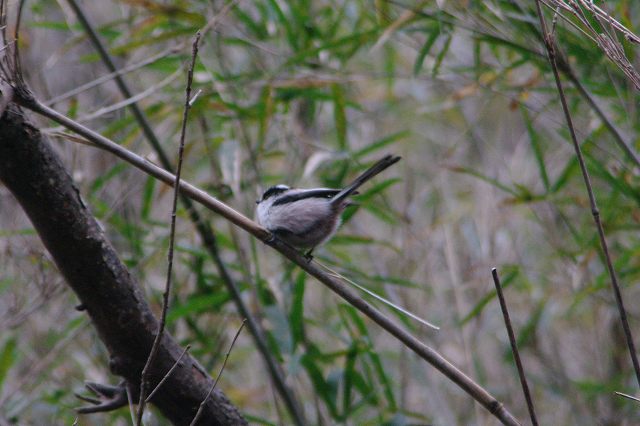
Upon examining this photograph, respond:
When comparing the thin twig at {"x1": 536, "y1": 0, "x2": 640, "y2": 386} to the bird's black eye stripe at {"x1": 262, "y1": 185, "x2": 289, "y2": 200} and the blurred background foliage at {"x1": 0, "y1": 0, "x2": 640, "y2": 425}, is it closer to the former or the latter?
the blurred background foliage at {"x1": 0, "y1": 0, "x2": 640, "y2": 425}

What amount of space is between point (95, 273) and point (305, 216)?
2.69 feet

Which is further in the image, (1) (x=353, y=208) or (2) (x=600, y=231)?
(1) (x=353, y=208)

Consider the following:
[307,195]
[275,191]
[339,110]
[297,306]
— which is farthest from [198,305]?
[339,110]

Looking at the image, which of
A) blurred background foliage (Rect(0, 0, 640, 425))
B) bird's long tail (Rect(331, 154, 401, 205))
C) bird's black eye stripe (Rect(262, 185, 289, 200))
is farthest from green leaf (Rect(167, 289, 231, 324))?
bird's long tail (Rect(331, 154, 401, 205))

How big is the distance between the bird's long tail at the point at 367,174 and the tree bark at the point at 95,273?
67 cm

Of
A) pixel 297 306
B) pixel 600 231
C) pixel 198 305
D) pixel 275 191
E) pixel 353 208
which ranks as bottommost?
pixel 198 305

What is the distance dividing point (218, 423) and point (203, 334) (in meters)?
1.25

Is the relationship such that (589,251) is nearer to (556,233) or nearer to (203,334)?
(556,233)

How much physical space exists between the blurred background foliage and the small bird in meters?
0.26

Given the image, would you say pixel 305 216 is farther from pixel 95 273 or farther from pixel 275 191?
pixel 95 273

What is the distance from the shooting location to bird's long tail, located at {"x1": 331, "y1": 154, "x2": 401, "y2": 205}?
167cm

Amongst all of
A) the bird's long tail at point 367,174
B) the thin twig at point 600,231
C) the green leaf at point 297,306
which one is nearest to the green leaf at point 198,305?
the green leaf at point 297,306

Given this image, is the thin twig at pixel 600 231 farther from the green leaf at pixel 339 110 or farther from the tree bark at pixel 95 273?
the green leaf at pixel 339 110

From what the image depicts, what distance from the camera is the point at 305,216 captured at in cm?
218
